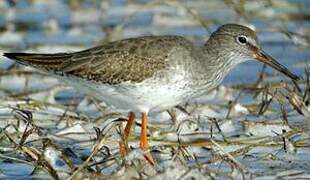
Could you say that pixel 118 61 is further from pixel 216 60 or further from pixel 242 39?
pixel 242 39

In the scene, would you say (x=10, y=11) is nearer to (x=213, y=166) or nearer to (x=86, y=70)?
(x=86, y=70)

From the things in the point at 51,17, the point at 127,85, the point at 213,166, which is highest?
the point at 51,17

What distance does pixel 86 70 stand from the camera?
6.31 meters

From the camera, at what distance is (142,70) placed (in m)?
6.17

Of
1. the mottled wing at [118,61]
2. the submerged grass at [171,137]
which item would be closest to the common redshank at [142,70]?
the mottled wing at [118,61]

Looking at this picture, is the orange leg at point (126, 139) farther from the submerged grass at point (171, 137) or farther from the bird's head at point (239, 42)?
the bird's head at point (239, 42)

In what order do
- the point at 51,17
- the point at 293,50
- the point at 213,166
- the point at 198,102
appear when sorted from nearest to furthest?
the point at 213,166 < the point at 198,102 < the point at 293,50 < the point at 51,17

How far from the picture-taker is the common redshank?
6.13 m

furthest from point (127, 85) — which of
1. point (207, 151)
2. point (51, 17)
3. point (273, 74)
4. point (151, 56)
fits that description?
point (51, 17)

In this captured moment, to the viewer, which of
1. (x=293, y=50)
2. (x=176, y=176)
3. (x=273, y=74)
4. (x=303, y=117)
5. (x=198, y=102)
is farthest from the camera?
(x=293, y=50)

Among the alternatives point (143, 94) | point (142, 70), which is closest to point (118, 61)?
point (142, 70)

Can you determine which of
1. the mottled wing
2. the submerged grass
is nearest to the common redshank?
the mottled wing

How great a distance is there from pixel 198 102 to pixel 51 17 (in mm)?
5084

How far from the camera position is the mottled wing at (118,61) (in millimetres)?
6188
